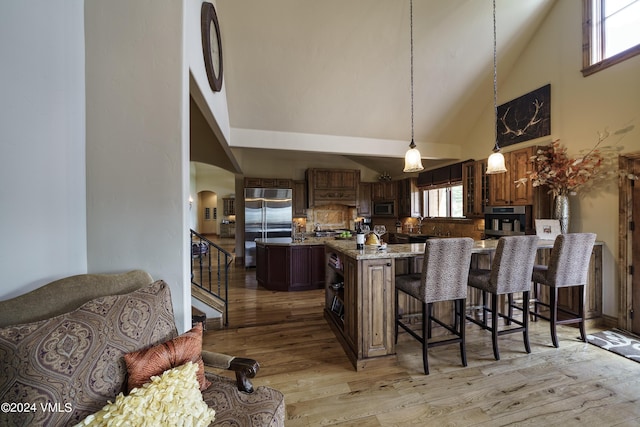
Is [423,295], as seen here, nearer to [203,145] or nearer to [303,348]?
[303,348]

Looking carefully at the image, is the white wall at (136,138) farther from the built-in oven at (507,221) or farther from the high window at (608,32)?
the high window at (608,32)

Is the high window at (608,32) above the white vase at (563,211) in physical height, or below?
above

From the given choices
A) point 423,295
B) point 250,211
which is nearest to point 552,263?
point 423,295

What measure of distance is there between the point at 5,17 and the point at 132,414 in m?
1.89

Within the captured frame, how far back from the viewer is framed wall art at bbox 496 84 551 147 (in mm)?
3652

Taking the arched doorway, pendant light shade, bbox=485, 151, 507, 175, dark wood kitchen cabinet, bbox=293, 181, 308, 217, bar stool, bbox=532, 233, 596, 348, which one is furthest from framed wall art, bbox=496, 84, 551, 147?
the arched doorway

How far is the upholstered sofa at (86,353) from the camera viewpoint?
0.93 meters

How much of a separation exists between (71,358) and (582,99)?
5324 mm

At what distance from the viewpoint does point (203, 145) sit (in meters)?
4.89

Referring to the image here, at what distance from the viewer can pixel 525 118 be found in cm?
393

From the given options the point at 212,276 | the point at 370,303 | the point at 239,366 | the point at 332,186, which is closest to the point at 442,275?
the point at 370,303

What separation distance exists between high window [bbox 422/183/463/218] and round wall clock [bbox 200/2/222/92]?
15.5ft

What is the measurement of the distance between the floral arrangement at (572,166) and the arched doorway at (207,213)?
14.1m

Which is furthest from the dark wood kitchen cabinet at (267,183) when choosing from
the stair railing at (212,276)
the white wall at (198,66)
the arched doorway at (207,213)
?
the arched doorway at (207,213)
